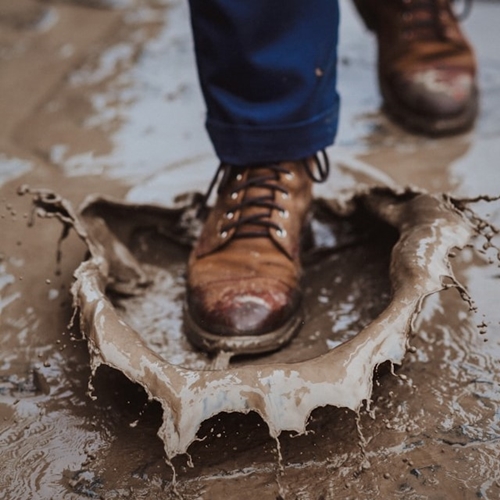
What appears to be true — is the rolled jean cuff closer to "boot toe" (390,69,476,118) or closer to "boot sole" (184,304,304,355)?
"boot sole" (184,304,304,355)

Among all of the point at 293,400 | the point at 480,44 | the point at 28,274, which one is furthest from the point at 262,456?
the point at 480,44

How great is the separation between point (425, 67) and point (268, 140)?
0.98 metres

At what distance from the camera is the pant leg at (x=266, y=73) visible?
56.4 inches

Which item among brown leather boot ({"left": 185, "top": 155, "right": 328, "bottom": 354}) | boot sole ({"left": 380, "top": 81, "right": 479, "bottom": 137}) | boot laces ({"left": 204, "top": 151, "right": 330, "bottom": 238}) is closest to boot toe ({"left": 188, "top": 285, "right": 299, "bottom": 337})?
brown leather boot ({"left": 185, "top": 155, "right": 328, "bottom": 354})

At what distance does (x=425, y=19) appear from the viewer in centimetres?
237

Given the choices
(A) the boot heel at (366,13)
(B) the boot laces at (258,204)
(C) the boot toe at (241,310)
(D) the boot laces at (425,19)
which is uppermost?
(B) the boot laces at (258,204)

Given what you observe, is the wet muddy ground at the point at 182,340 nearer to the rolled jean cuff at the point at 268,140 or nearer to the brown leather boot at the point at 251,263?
the brown leather boot at the point at 251,263

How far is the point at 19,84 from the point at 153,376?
1.79 m

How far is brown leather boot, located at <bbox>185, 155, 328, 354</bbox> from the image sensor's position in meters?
1.39

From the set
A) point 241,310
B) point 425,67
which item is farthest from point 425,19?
point 241,310

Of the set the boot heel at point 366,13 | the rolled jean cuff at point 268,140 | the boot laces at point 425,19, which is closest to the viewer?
the rolled jean cuff at point 268,140

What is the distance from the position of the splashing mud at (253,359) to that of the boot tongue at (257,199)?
0.65 ft


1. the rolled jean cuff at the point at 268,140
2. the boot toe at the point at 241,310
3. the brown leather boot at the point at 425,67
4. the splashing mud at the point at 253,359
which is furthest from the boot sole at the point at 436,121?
the boot toe at the point at 241,310

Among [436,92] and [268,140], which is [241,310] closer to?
[268,140]
